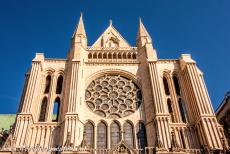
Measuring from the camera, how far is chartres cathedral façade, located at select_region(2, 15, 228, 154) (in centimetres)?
1959

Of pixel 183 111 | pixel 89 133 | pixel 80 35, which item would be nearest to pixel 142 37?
pixel 80 35

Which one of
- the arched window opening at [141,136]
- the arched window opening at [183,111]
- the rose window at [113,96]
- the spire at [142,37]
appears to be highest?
the spire at [142,37]

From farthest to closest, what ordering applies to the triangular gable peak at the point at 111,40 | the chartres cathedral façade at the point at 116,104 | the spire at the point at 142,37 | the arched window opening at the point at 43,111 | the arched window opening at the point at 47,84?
the triangular gable peak at the point at 111,40 < the spire at the point at 142,37 < the arched window opening at the point at 47,84 < the arched window opening at the point at 43,111 < the chartres cathedral façade at the point at 116,104

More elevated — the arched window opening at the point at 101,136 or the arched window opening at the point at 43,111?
the arched window opening at the point at 43,111

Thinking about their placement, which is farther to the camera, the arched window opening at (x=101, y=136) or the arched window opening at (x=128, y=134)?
the arched window opening at (x=128, y=134)

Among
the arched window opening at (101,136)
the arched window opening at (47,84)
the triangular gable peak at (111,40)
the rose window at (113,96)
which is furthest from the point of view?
the triangular gable peak at (111,40)

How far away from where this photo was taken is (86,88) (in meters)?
24.1

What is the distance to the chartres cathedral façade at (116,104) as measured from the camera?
19.6 metres

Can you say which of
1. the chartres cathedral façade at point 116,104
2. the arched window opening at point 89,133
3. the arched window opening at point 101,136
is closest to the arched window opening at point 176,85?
the chartres cathedral façade at point 116,104

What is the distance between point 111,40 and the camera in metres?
31.1

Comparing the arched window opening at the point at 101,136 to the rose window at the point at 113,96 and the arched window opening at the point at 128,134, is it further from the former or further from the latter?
the arched window opening at the point at 128,134

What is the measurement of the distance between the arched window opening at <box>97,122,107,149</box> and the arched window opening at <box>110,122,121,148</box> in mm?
507

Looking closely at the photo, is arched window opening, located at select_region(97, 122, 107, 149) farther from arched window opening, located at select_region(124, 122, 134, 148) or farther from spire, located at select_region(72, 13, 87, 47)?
spire, located at select_region(72, 13, 87, 47)

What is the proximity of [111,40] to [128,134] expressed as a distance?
1298 cm
